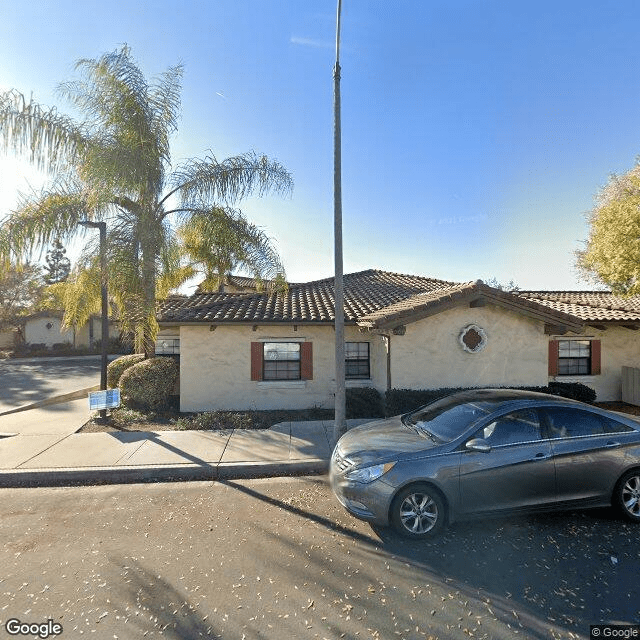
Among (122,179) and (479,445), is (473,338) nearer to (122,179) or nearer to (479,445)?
(479,445)

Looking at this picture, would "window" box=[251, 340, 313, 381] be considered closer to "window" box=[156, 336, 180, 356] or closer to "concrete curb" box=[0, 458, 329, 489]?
"window" box=[156, 336, 180, 356]

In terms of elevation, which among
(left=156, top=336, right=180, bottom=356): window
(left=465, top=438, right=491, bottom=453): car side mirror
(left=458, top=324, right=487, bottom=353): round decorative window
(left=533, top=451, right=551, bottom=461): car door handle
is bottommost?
(left=533, top=451, right=551, bottom=461): car door handle

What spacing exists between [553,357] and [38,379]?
2116 cm

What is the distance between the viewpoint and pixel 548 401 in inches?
182

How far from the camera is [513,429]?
4.30 metres

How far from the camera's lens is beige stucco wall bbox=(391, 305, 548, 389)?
29.5ft

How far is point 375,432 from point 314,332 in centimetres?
546

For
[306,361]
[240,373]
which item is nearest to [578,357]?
[306,361]

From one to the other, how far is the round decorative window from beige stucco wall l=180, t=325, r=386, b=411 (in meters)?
2.13

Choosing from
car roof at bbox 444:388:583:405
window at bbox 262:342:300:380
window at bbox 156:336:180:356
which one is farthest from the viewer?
window at bbox 156:336:180:356

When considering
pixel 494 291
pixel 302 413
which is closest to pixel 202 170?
pixel 302 413

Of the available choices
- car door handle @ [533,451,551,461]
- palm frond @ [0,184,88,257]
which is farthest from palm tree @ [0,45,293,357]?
car door handle @ [533,451,551,461]

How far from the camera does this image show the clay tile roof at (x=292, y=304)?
9.52 metres

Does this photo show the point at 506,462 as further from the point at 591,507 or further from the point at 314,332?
the point at 314,332
